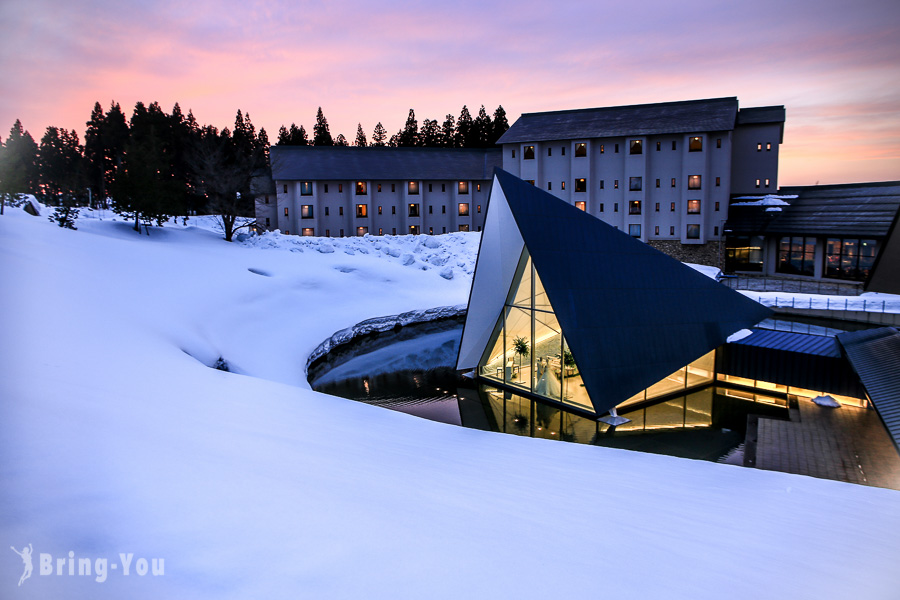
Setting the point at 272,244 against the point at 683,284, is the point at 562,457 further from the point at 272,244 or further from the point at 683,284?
the point at 272,244

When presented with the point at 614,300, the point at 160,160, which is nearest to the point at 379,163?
the point at 160,160

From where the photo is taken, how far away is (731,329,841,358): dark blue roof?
13177mm

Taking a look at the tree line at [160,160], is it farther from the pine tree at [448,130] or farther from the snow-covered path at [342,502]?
the snow-covered path at [342,502]

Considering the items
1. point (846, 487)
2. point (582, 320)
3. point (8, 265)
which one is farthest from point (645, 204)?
point (8, 265)

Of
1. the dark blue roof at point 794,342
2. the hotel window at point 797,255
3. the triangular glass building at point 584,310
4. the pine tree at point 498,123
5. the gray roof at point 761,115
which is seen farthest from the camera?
the pine tree at point 498,123

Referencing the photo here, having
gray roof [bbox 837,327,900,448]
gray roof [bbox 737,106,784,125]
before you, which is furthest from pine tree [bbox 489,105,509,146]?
gray roof [bbox 837,327,900,448]

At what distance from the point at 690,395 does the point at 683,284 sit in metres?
3.03

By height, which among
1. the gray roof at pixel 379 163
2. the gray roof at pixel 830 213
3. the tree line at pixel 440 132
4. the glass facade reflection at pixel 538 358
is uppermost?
the tree line at pixel 440 132

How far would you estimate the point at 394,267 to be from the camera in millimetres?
27656

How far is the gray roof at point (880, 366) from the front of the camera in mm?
7939

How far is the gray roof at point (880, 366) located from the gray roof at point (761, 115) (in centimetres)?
2318

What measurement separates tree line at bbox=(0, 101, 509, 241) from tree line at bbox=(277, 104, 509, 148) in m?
0.14

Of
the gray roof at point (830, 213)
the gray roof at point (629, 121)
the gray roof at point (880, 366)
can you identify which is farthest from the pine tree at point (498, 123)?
the gray roof at point (880, 366)

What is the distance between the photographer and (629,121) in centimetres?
3478
